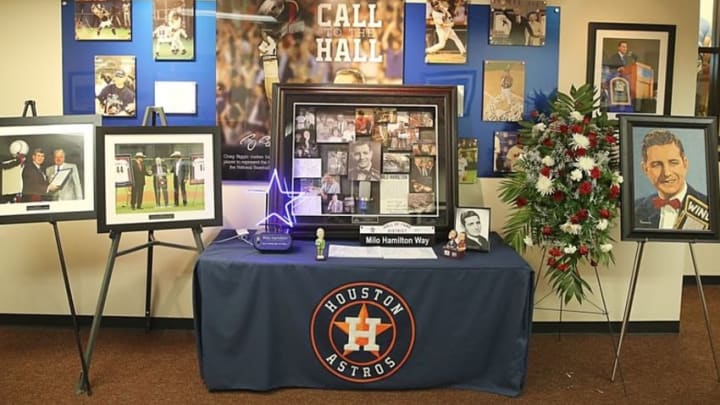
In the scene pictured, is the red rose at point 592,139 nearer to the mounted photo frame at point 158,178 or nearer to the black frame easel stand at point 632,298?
the black frame easel stand at point 632,298

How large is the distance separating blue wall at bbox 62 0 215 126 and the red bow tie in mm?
2401

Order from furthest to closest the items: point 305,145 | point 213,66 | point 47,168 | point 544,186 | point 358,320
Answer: point 213,66, point 305,145, point 544,186, point 47,168, point 358,320

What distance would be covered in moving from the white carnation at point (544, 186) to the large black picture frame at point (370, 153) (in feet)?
1.41

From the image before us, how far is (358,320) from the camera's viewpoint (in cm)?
270

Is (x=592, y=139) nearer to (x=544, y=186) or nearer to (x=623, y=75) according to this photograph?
(x=544, y=186)

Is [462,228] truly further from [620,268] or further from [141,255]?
[141,255]

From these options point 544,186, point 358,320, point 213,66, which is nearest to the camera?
point 358,320

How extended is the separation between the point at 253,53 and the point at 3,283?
6.81 feet

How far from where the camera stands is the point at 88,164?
2.87 meters

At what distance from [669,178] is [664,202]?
12 cm

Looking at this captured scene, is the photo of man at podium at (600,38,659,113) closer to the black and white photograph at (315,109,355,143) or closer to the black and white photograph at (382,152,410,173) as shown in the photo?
the black and white photograph at (382,152,410,173)

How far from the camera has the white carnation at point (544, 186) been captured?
2.92 metres

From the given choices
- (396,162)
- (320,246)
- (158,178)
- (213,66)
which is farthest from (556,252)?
(213,66)

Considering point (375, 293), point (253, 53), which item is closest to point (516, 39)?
point (253, 53)
